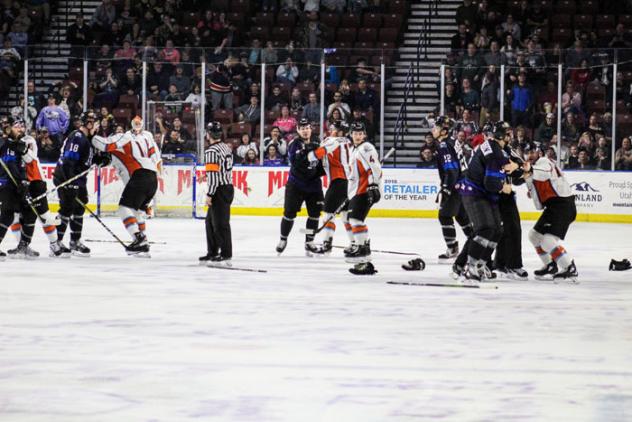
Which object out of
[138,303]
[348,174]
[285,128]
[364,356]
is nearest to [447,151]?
[348,174]

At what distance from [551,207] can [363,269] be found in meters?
1.78

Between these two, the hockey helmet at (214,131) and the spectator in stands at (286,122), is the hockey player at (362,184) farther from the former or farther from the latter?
the spectator in stands at (286,122)

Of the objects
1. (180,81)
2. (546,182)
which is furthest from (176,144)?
(546,182)

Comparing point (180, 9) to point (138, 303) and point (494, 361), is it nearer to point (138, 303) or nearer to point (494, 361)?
point (138, 303)

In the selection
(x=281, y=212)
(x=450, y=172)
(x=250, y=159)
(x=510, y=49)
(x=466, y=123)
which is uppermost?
(x=510, y=49)

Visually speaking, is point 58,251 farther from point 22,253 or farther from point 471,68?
point 471,68

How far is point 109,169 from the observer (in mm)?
19688

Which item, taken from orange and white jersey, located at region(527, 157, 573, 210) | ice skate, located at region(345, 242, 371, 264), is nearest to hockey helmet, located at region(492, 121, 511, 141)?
orange and white jersey, located at region(527, 157, 573, 210)

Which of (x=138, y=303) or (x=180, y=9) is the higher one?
(x=180, y=9)

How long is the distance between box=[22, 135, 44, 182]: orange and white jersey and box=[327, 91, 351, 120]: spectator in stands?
7638 mm

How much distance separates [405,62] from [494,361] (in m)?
13.7

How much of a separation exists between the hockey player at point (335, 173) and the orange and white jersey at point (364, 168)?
686mm

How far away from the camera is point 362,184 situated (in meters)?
12.0

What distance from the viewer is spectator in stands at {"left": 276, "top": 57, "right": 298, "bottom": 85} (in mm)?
19422
